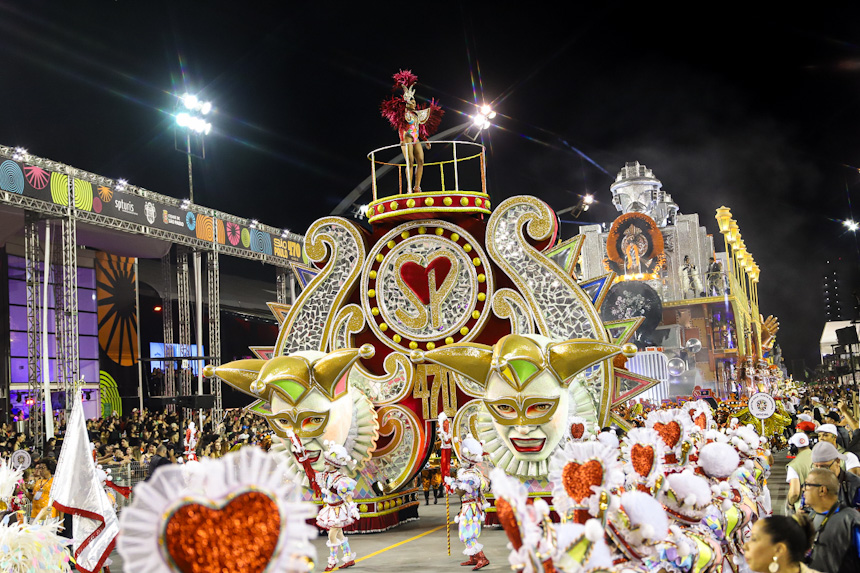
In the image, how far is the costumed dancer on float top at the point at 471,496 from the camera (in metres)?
9.27

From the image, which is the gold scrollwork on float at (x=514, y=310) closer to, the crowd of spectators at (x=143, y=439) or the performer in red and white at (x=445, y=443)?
the performer in red and white at (x=445, y=443)

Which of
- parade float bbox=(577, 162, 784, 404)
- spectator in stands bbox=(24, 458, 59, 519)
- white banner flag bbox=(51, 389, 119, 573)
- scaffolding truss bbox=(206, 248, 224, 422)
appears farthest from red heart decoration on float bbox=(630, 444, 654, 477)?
parade float bbox=(577, 162, 784, 404)

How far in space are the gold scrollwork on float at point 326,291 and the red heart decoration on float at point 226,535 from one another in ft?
29.4

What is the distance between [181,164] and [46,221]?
7000 millimetres

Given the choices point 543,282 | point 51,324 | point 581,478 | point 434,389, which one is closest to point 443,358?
point 434,389

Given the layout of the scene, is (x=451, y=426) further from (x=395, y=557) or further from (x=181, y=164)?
(x=181, y=164)

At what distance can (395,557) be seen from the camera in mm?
9906

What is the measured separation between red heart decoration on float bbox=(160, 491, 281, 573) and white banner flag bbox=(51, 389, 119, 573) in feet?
14.7

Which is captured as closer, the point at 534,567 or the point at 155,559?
the point at 155,559

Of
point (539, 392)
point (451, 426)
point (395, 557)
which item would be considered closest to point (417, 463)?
point (451, 426)

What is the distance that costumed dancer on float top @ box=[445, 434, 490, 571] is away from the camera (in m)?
9.27

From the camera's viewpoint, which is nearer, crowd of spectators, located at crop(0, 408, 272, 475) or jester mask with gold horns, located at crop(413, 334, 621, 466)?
jester mask with gold horns, located at crop(413, 334, 621, 466)

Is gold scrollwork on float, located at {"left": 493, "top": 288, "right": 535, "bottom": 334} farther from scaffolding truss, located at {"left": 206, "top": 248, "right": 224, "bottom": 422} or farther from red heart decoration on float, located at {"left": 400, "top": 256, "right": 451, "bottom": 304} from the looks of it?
scaffolding truss, located at {"left": 206, "top": 248, "right": 224, "bottom": 422}

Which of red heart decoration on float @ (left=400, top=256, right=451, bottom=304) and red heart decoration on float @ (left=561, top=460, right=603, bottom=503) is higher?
red heart decoration on float @ (left=400, top=256, right=451, bottom=304)
